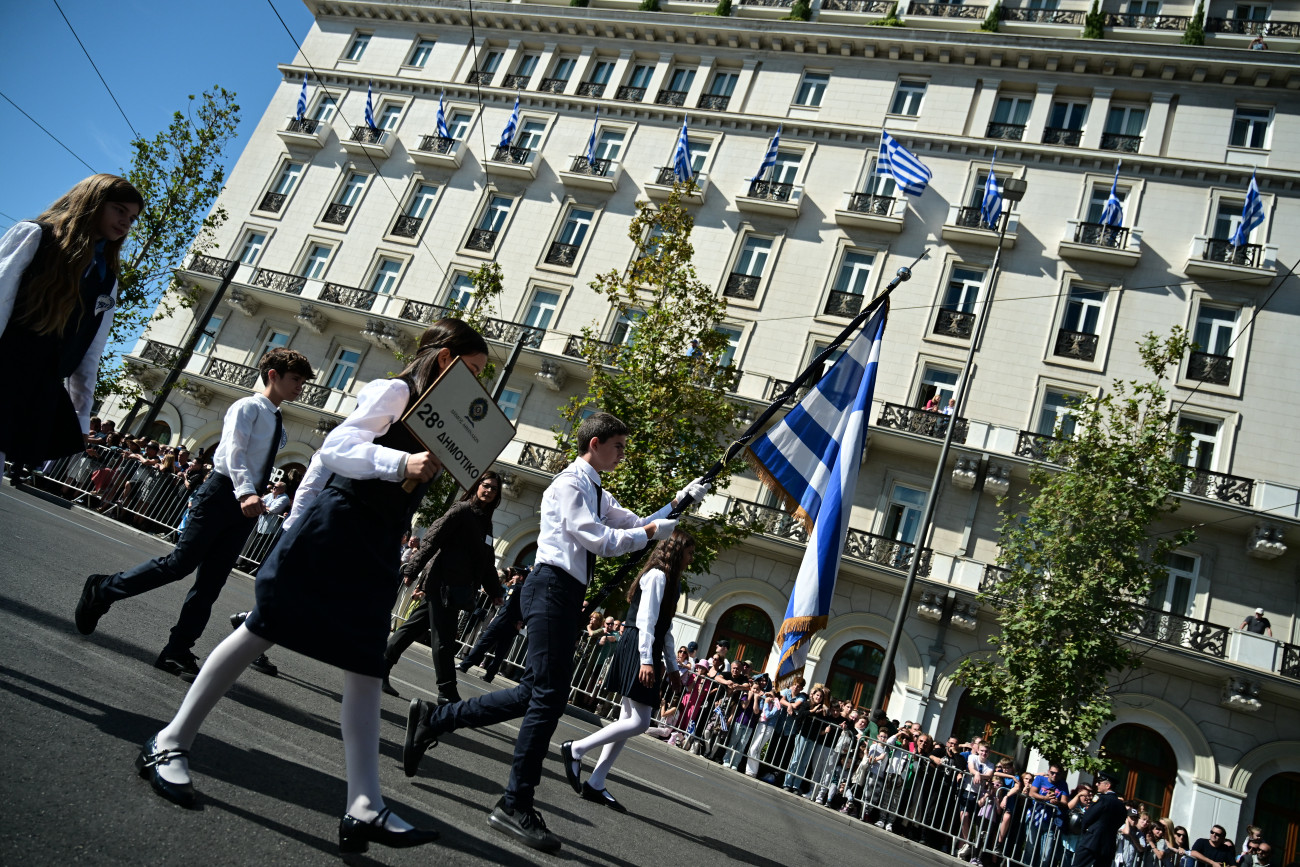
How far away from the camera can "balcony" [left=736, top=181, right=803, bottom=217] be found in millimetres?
27172

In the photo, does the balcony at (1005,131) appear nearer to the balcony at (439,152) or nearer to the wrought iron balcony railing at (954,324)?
the wrought iron balcony railing at (954,324)

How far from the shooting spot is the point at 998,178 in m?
26.2

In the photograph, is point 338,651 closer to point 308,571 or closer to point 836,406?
point 308,571

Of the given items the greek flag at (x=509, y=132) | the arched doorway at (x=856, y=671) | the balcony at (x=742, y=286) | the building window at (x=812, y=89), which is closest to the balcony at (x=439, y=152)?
the greek flag at (x=509, y=132)

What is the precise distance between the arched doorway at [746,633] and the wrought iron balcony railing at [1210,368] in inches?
525

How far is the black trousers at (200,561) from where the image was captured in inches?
188

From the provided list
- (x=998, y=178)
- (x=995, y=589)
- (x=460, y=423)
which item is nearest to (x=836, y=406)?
(x=460, y=423)

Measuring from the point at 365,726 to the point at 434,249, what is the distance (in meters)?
30.4

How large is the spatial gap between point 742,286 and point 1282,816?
1935cm

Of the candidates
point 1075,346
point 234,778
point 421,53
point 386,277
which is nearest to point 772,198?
point 1075,346

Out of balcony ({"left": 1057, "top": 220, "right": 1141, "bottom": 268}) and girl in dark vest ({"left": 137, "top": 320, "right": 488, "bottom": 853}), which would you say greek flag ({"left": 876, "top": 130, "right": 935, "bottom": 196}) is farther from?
girl in dark vest ({"left": 137, "top": 320, "right": 488, "bottom": 853})

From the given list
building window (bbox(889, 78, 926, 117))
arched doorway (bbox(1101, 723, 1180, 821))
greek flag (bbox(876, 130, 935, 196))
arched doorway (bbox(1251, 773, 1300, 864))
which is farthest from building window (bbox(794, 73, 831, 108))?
arched doorway (bbox(1251, 773, 1300, 864))

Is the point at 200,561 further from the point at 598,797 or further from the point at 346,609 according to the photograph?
the point at 598,797

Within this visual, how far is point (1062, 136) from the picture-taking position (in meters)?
26.1
